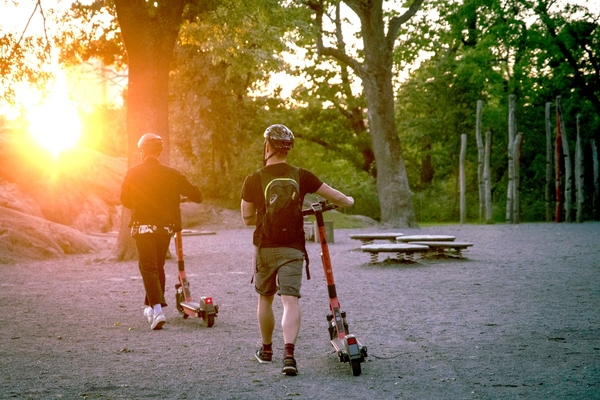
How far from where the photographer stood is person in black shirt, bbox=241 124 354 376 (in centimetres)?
650

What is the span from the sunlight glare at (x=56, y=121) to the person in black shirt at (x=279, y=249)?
1305 centimetres

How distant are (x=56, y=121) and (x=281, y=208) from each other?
22335 mm

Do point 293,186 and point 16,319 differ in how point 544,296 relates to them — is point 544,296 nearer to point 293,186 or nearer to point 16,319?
point 293,186

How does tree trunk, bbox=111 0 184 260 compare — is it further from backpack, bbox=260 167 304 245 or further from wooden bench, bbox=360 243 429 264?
backpack, bbox=260 167 304 245

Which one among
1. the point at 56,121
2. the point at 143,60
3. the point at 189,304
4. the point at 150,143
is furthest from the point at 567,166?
the point at 150,143

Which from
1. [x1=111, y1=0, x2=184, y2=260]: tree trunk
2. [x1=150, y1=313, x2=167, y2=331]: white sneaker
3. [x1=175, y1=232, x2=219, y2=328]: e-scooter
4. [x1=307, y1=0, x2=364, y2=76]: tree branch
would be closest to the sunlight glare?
[x1=111, y1=0, x2=184, y2=260]: tree trunk

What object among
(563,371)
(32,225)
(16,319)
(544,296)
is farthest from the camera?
(32,225)

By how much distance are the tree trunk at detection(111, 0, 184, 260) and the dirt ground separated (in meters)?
3.71

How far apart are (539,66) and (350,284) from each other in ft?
98.9

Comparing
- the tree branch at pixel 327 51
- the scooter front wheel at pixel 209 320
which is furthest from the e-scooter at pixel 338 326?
the tree branch at pixel 327 51

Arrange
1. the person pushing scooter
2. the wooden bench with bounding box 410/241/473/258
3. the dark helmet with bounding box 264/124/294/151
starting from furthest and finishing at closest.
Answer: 1. the wooden bench with bounding box 410/241/473/258
2. the person pushing scooter
3. the dark helmet with bounding box 264/124/294/151

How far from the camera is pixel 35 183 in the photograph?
29.3m

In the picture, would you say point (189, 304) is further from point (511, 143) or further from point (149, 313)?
point (511, 143)

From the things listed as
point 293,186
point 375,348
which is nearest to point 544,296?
point 375,348
